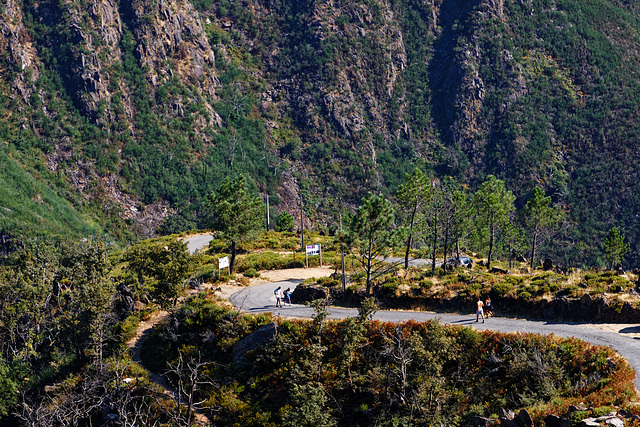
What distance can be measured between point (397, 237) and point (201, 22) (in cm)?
17024

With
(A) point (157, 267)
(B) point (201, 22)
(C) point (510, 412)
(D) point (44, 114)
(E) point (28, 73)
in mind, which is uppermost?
(B) point (201, 22)

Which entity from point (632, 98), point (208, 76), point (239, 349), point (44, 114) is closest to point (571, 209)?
point (632, 98)

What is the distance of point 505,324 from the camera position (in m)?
26.3

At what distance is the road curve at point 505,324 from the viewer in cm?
2229

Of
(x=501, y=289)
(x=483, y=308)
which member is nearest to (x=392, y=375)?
(x=483, y=308)

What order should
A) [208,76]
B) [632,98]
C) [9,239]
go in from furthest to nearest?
1. [208,76]
2. [632,98]
3. [9,239]

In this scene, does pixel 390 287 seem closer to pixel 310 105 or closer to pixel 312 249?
pixel 312 249

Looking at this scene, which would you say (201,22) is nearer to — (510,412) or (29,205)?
(29,205)

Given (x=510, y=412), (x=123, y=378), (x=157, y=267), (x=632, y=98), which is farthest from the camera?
(x=632, y=98)

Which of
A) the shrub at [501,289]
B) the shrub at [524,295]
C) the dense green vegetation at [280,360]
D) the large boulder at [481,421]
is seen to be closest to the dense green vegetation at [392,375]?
the dense green vegetation at [280,360]

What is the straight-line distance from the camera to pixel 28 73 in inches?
5448

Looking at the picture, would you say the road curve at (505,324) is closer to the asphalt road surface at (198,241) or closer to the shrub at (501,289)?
the shrub at (501,289)

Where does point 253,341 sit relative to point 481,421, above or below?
above

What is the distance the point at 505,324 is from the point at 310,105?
153 m
